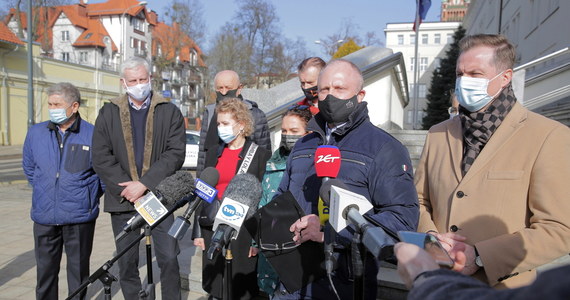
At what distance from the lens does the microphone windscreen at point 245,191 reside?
238 centimetres

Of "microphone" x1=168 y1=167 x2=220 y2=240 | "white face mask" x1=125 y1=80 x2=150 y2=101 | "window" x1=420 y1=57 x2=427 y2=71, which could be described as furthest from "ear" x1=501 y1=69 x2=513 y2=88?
"window" x1=420 y1=57 x2=427 y2=71

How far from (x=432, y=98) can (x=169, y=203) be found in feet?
99.1

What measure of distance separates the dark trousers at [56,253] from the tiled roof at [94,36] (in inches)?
1965

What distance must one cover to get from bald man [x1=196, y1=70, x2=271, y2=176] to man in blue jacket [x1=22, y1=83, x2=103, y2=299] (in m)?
1.10

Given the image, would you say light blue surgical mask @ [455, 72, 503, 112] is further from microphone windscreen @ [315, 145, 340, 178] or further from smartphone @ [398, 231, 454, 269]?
smartphone @ [398, 231, 454, 269]

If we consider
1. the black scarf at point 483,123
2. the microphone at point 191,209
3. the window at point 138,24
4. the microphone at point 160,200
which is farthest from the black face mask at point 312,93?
the window at point 138,24

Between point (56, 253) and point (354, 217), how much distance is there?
11.6ft

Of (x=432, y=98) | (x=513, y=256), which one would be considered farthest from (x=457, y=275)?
(x=432, y=98)

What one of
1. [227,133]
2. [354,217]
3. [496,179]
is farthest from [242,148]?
[354,217]

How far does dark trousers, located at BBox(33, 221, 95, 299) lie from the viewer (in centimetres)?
401

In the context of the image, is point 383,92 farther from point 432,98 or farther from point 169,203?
point 432,98

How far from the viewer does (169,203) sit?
2586 millimetres

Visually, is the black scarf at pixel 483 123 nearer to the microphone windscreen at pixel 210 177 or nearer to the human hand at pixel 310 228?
the human hand at pixel 310 228

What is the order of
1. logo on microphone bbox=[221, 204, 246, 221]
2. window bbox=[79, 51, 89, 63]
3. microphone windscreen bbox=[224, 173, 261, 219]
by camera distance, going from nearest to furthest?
1. logo on microphone bbox=[221, 204, 246, 221]
2. microphone windscreen bbox=[224, 173, 261, 219]
3. window bbox=[79, 51, 89, 63]
